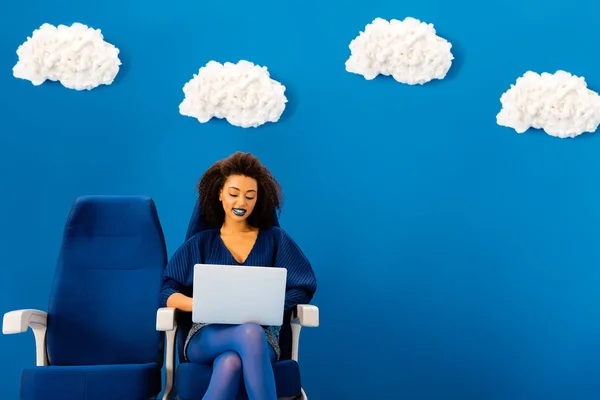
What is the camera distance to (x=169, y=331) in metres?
2.80

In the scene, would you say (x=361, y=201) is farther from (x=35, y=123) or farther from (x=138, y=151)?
(x=35, y=123)

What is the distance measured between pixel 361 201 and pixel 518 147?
2.32ft

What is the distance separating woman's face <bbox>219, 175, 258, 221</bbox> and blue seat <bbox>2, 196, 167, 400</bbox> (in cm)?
28

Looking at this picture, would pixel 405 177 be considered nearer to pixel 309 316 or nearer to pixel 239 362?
pixel 309 316

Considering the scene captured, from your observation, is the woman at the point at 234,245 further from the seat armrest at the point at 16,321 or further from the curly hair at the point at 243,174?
the seat armrest at the point at 16,321

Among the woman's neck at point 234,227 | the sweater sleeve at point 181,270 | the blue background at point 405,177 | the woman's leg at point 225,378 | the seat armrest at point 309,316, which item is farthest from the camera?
the blue background at point 405,177

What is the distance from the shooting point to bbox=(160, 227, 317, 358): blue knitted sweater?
2.89m

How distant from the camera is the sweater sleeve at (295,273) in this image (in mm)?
2895

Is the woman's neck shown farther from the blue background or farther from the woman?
the blue background

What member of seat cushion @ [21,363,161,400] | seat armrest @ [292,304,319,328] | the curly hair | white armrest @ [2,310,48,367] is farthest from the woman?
white armrest @ [2,310,48,367]

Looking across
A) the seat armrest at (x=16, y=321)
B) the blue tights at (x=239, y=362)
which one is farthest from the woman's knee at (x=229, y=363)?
the seat armrest at (x=16, y=321)

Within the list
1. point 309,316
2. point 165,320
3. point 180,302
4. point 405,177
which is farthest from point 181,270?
point 405,177

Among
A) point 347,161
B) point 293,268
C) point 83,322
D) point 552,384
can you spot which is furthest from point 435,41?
point 83,322

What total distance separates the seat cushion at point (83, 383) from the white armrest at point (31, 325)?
171 mm
